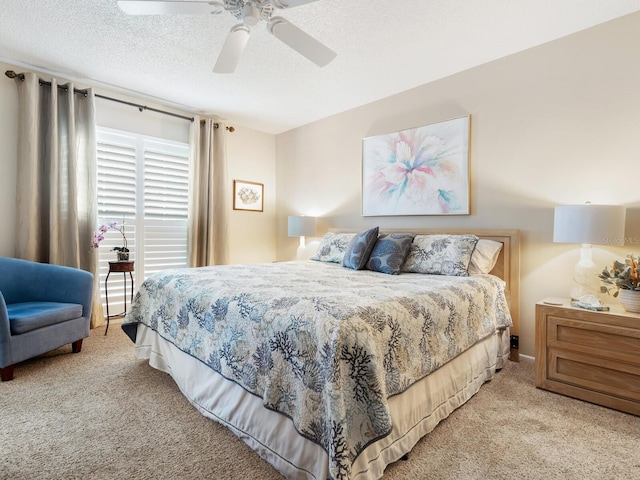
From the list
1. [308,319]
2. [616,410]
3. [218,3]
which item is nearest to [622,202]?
[616,410]

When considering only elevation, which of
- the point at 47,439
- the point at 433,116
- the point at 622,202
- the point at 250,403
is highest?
the point at 433,116

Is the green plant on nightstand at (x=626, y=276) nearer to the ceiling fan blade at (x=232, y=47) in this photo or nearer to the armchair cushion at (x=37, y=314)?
the ceiling fan blade at (x=232, y=47)

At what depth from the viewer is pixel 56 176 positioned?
317cm

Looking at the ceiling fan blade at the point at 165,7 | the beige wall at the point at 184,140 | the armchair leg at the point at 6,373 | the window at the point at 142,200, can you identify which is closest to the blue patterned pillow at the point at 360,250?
the ceiling fan blade at the point at 165,7

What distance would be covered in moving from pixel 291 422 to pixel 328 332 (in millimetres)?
452

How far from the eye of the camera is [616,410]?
6.38 feet

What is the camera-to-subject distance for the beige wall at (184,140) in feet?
10.1

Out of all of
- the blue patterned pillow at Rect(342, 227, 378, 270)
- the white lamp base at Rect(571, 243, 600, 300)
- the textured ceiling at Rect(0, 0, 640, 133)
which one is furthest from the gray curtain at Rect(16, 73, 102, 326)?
the white lamp base at Rect(571, 243, 600, 300)

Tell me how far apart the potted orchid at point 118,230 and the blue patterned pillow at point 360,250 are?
2.34 m

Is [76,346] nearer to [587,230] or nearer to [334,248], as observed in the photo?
[334,248]

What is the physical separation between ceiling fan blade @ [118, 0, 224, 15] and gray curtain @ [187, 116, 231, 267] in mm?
2387

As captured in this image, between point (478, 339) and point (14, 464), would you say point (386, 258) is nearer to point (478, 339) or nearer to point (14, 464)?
point (478, 339)

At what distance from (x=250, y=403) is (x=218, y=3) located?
2.22 meters

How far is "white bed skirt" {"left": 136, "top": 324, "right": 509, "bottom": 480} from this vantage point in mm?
1336
